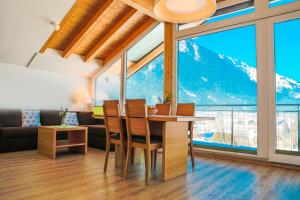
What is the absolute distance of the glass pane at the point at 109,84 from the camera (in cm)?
635

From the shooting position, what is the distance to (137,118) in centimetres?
253

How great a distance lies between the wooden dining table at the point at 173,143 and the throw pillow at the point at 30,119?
320cm

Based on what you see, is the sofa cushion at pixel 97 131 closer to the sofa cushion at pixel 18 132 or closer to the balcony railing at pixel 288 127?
the sofa cushion at pixel 18 132

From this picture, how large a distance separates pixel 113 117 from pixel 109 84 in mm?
3876

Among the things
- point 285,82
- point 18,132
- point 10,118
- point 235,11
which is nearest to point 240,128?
point 285,82

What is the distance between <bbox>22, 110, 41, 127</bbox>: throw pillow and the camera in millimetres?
4918

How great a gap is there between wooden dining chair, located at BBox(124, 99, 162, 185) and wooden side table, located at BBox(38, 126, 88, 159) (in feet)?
5.46

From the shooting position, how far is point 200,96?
5.34m

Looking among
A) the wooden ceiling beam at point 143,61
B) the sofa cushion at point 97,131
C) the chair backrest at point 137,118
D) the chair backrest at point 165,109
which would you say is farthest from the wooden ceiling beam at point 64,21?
the chair backrest at point 137,118

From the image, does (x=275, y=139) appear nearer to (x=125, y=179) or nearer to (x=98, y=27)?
(x=125, y=179)

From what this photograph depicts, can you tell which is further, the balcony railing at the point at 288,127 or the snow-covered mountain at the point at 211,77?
the snow-covered mountain at the point at 211,77

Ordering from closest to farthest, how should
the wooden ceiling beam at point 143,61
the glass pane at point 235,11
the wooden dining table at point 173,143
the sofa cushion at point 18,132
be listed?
the wooden dining table at point 173,143 → the glass pane at point 235,11 → the sofa cushion at point 18,132 → the wooden ceiling beam at point 143,61

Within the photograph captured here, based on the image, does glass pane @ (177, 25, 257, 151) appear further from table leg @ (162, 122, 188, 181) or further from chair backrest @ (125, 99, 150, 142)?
chair backrest @ (125, 99, 150, 142)

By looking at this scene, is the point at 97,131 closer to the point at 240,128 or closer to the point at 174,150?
the point at 174,150
